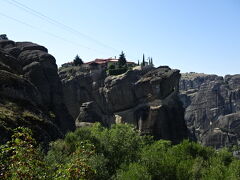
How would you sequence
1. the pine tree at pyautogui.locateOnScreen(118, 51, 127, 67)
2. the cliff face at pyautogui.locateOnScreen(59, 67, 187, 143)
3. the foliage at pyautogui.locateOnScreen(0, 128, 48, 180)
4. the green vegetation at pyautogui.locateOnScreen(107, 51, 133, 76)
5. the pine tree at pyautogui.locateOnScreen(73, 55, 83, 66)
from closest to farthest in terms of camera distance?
the foliage at pyautogui.locateOnScreen(0, 128, 48, 180), the cliff face at pyautogui.locateOnScreen(59, 67, 187, 143), the green vegetation at pyautogui.locateOnScreen(107, 51, 133, 76), the pine tree at pyautogui.locateOnScreen(118, 51, 127, 67), the pine tree at pyautogui.locateOnScreen(73, 55, 83, 66)

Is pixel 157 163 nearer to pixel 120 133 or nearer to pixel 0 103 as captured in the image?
pixel 120 133

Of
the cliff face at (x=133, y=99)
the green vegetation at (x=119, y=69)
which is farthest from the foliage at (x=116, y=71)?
the cliff face at (x=133, y=99)

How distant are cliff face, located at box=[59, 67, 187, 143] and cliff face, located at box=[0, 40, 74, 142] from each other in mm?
22089

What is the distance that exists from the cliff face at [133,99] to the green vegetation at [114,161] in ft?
154

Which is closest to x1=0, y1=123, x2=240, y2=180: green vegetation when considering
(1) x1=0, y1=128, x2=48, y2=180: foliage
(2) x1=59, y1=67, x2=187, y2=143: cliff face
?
(1) x1=0, y1=128, x2=48, y2=180: foliage

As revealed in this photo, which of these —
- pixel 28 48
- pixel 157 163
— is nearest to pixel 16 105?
pixel 157 163

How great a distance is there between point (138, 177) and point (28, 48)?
67679mm

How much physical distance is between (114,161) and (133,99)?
2665 inches

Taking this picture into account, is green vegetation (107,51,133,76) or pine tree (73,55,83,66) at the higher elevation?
pine tree (73,55,83,66)

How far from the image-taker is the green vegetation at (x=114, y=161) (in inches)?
493

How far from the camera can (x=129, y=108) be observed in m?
116

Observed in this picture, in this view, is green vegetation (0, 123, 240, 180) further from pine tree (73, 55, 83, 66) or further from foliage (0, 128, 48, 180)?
pine tree (73, 55, 83, 66)

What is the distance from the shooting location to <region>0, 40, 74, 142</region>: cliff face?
46.5 m

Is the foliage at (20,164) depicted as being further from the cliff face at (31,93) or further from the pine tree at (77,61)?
the pine tree at (77,61)
